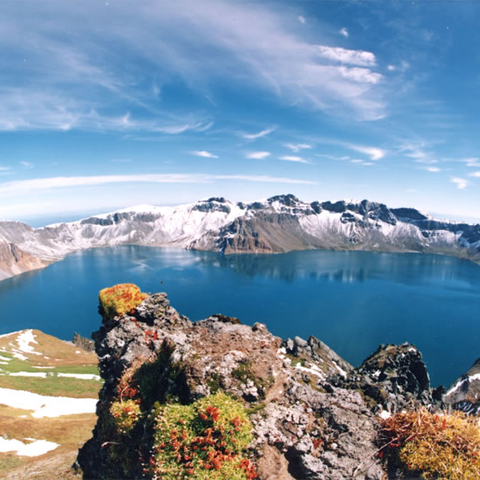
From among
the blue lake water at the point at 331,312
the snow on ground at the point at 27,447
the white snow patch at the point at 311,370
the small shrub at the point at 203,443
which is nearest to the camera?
the small shrub at the point at 203,443

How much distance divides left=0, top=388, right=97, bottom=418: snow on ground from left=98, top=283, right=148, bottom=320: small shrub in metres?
30.0

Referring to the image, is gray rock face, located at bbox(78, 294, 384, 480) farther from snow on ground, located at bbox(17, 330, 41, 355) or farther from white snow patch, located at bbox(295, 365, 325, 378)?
snow on ground, located at bbox(17, 330, 41, 355)

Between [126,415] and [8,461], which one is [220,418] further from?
[8,461]

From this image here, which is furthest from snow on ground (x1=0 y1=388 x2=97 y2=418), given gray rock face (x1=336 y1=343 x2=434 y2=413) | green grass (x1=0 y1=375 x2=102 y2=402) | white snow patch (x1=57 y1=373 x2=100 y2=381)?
gray rock face (x1=336 y1=343 x2=434 y2=413)

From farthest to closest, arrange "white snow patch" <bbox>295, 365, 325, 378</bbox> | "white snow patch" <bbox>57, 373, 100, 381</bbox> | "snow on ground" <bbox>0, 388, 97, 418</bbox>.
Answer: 1. "white snow patch" <bbox>57, 373, 100, 381</bbox>
2. "snow on ground" <bbox>0, 388, 97, 418</bbox>
3. "white snow patch" <bbox>295, 365, 325, 378</bbox>

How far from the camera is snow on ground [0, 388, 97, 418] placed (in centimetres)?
4139

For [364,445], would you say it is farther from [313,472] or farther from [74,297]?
[74,297]

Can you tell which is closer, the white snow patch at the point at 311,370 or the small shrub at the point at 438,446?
the small shrub at the point at 438,446

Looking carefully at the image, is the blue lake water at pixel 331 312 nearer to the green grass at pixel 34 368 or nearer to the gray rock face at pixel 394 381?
the gray rock face at pixel 394 381

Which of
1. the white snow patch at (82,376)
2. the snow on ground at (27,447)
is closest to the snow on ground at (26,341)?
the white snow patch at (82,376)

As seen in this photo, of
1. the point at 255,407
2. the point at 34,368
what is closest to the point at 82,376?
the point at 34,368

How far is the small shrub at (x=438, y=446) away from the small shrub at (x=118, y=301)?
54.0ft

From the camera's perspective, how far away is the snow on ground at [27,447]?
92.4 ft

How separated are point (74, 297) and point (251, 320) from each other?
364 feet
